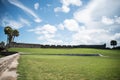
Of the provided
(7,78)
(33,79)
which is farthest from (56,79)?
(7,78)

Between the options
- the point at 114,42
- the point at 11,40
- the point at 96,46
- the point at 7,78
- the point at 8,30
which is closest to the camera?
the point at 7,78

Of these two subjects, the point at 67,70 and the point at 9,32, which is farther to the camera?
the point at 9,32

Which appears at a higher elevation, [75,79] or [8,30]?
[8,30]

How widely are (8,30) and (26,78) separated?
192 feet

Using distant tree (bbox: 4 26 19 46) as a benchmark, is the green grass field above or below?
below

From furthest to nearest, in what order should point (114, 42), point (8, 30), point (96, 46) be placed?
point (114, 42), point (96, 46), point (8, 30)

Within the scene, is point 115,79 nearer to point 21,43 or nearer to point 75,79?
point 75,79

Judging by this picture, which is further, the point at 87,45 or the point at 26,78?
the point at 87,45

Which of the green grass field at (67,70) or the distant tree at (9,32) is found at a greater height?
the distant tree at (9,32)

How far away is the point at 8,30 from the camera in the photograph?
63000mm

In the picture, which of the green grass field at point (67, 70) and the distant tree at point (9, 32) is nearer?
the green grass field at point (67, 70)

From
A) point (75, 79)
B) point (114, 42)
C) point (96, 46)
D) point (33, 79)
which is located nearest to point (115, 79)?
point (75, 79)

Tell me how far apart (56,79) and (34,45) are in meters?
69.1

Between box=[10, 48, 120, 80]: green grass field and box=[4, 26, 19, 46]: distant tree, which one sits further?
box=[4, 26, 19, 46]: distant tree
